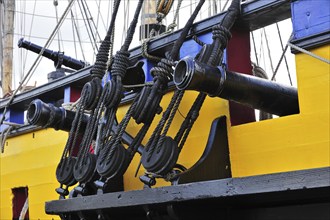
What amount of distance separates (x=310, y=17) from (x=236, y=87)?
585 mm

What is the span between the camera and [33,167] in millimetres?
5078

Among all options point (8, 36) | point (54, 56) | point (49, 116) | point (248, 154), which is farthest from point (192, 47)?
point (8, 36)

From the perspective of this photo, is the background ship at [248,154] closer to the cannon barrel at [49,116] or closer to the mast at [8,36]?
the cannon barrel at [49,116]

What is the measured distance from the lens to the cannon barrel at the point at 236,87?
2.51 m

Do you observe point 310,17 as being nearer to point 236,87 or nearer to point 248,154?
point 236,87

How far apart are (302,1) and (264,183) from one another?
1.13 metres

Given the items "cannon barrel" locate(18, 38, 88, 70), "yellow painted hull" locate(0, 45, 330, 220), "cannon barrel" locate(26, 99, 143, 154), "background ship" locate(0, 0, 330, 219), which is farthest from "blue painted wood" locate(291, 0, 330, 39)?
"cannon barrel" locate(18, 38, 88, 70)

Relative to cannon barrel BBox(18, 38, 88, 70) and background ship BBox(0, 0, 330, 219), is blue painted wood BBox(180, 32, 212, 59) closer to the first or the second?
background ship BBox(0, 0, 330, 219)

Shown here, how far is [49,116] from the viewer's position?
402 centimetres

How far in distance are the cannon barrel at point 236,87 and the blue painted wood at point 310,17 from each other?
345 millimetres

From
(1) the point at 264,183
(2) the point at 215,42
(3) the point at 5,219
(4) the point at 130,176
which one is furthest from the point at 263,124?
(3) the point at 5,219

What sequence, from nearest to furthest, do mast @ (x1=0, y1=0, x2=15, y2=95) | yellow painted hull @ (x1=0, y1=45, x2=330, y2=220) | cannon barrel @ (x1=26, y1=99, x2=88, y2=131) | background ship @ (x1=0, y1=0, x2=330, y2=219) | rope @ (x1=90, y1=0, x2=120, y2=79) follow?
1. background ship @ (x1=0, y1=0, x2=330, y2=219)
2. yellow painted hull @ (x1=0, y1=45, x2=330, y2=220)
3. rope @ (x1=90, y1=0, x2=120, y2=79)
4. cannon barrel @ (x1=26, y1=99, x2=88, y2=131)
5. mast @ (x1=0, y1=0, x2=15, y2=95)

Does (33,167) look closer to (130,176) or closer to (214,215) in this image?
(130,176)

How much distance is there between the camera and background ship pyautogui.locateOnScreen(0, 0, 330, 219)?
8.09 feet
